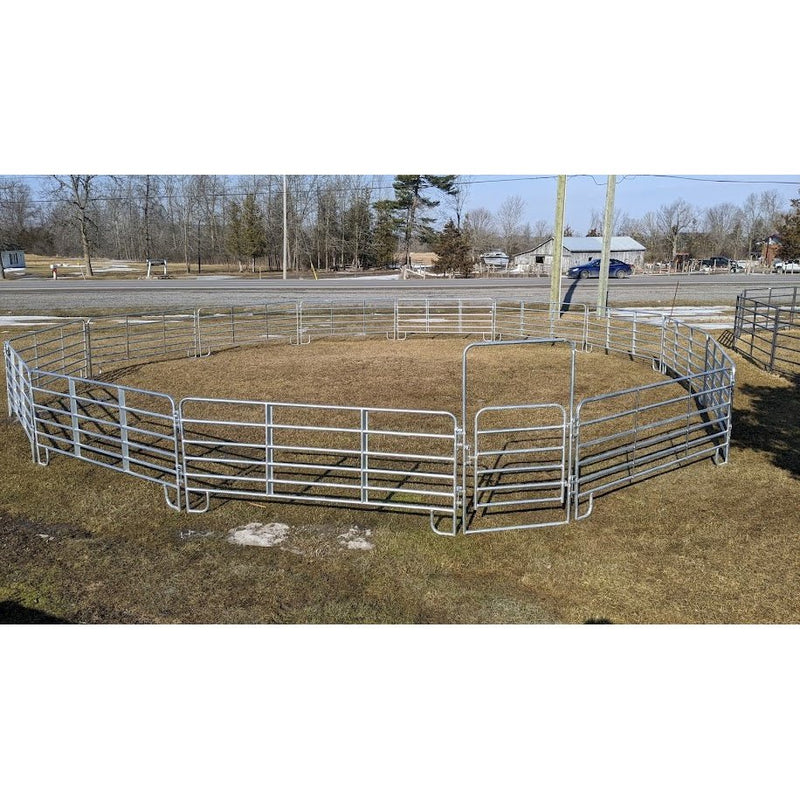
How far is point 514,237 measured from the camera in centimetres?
5434

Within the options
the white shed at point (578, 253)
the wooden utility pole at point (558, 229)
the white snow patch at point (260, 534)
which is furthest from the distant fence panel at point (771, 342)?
the white shed at point (578, 253)

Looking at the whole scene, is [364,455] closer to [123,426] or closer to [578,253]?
[123,426]

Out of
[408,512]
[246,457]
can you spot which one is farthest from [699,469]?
[246,457]

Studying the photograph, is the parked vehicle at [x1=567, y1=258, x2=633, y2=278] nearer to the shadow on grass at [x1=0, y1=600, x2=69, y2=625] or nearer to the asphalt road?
the asphalt road

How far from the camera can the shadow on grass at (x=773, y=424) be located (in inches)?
359

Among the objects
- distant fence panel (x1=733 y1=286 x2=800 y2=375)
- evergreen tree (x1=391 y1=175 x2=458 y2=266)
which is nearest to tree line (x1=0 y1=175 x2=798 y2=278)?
evergreen tree (x1=391 y1=175 x2=458 y2=266)

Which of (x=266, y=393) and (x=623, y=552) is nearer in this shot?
(x=623, y=552)

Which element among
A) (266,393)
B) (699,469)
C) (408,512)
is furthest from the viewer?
(266,393)

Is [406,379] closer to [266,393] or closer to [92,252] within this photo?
[266,393]

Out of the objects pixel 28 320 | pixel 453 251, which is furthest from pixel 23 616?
pixel 453 251

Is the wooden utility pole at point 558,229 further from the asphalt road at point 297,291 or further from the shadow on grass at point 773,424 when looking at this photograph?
the asphalt road at point 297,291

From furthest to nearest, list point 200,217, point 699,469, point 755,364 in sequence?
point 200,217 < point 755,364 < point 699,469

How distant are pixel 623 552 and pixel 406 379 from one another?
7.83 m

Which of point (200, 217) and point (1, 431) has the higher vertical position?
point (200, 217)
